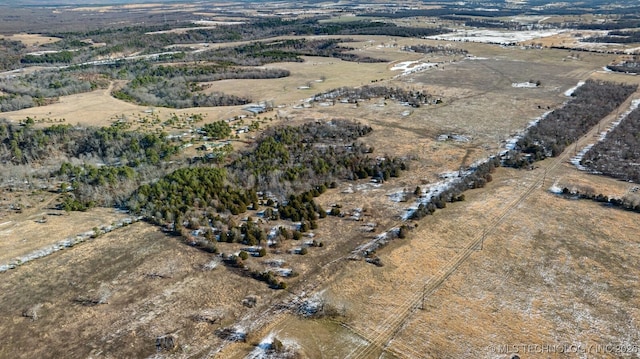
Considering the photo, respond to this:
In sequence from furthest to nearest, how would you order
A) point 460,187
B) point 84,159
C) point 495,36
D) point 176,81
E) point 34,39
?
point 495,36, point 34,39, point 176,81, point 84,159, point 460,187

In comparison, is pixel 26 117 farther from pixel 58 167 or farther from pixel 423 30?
pixel 423 30

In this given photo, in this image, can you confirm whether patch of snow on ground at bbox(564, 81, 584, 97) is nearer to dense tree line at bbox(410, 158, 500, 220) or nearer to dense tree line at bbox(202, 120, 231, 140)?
dense tree line at bbox(410, 158, 500, 220)

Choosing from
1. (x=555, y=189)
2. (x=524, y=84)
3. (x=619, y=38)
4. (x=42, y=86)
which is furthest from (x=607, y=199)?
(x=619, y=38)

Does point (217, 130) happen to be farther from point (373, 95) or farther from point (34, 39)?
point (34, 39)

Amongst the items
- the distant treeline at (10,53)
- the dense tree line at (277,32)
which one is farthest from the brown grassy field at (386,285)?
the dense tree line at (277,32)

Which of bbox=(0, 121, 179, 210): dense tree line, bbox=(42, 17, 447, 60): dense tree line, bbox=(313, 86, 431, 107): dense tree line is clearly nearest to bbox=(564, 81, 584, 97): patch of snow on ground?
bbox=(313, 86, 431, 107): dense tree line

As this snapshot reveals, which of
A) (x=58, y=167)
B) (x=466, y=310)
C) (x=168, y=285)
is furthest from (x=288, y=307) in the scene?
(x=58, y=167)
